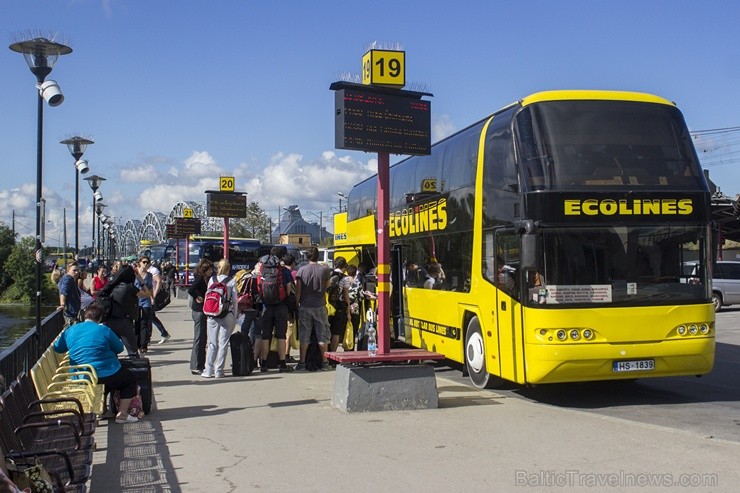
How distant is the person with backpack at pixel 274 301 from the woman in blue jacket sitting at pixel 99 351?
420 centimetres

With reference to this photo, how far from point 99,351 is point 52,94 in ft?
18.0

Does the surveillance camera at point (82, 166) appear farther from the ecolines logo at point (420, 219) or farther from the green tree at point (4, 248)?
the green tree at point (4, 248)

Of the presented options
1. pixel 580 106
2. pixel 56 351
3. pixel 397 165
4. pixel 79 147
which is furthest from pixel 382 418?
pixel 79 147

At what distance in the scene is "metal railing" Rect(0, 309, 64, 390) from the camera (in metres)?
8.74

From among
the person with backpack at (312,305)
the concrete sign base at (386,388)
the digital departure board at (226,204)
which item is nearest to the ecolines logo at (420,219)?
the person with backpack at (312,305)

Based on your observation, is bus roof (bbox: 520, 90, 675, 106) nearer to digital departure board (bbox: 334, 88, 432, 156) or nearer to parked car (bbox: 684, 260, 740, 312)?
digital departure board (bbox: 334, 88, 432, 156)

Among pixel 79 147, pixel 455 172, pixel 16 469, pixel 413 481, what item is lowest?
pixel 413 481

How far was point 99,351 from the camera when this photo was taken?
9180mm

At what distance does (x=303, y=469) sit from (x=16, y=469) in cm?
293

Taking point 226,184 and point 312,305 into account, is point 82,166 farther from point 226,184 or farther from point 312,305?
point 312,305

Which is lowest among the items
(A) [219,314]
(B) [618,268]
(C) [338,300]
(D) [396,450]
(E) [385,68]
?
(D) [396,450]

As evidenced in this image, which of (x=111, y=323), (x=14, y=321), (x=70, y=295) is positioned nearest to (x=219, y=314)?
(x=111, y=323)

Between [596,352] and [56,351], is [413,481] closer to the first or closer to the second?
[596,352]

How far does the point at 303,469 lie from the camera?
7.25 m
